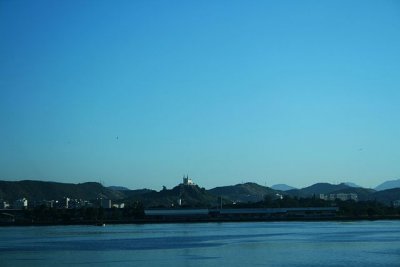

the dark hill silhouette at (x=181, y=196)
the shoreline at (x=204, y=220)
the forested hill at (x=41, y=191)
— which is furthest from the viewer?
the forested hill at (x=41, y=191)

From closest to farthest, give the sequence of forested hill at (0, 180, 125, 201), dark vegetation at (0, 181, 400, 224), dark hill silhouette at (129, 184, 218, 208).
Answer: dark vegetation at (0, 181, 400, 224), dark hill silhouette at (129, 184, 218, 208), forested hill at (0, 180, 125, 201)

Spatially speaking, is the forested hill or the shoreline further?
the forested hill

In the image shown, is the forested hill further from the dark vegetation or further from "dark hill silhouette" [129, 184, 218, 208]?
"dark hill silhouette" [129, 184, 218, 208]

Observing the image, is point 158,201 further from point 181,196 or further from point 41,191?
point 41,191

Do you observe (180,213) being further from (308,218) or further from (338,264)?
(338,264)

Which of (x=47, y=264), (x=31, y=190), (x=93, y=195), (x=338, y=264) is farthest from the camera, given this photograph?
(x=93, y=195)

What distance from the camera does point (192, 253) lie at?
2806cm

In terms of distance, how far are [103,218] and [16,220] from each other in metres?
12.0

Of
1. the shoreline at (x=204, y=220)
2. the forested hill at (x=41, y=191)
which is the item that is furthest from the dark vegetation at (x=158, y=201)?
the shoreline at (x=204, y=220)

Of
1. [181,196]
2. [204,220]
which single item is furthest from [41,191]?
[204,220]

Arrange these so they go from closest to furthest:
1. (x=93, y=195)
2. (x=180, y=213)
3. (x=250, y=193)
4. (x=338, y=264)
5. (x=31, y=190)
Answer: (x=338, y=264) < (x=180, y=213) < (x=31, y=190) < (x=93, y=195) < (x=250, y=193)

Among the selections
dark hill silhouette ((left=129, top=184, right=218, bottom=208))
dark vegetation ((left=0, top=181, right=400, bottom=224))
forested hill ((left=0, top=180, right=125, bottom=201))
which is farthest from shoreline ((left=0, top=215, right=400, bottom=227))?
forested hill ((left=0, top=180, right=125, bottom=201))

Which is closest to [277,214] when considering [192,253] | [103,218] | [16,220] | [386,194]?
[103,218]

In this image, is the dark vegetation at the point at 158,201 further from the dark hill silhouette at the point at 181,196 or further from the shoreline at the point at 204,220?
the shoreline at the point at 204,220
